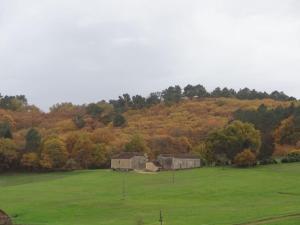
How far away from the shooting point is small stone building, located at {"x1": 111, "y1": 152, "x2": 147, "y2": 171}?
124812 mm

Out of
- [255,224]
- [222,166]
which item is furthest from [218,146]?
[255,224]

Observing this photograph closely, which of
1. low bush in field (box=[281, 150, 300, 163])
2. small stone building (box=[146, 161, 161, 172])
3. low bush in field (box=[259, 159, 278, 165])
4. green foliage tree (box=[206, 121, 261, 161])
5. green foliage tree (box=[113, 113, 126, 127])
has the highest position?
green foliage tree (box=[113, 113, 126, 127])

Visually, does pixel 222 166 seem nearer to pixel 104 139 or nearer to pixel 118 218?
pixel 104 139

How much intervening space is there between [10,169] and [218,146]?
49.1 metres

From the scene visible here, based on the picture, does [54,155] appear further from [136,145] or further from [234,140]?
[234,140]

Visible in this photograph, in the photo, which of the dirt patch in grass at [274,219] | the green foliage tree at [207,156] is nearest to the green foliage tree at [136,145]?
the green foliage tree at [207,156]

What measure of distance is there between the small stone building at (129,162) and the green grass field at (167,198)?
9.44 meters

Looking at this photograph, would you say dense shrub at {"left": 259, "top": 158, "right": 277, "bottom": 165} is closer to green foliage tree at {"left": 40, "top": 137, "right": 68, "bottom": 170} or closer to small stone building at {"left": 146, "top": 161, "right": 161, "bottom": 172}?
small stone building at {"left": 146, "top": 161, "right": 161, "bottom": 172}

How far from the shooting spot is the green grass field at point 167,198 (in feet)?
186

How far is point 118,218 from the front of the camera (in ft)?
195

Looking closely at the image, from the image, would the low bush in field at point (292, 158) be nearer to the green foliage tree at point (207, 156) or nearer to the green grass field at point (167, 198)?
the green grass field at point (167, 198)

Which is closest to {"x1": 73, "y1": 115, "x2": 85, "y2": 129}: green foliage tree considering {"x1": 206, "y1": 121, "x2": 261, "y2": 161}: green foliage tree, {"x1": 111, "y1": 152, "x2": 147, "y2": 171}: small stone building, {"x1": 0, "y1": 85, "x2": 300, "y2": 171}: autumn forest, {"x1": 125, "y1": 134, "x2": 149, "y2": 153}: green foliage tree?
{"x1": 0, "y1": 85, "x2": 300, "y2": 171}: autumn forest

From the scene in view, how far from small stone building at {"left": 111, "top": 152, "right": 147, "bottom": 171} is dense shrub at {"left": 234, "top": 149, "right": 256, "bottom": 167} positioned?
21201 mm

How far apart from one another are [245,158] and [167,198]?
39622 mm
